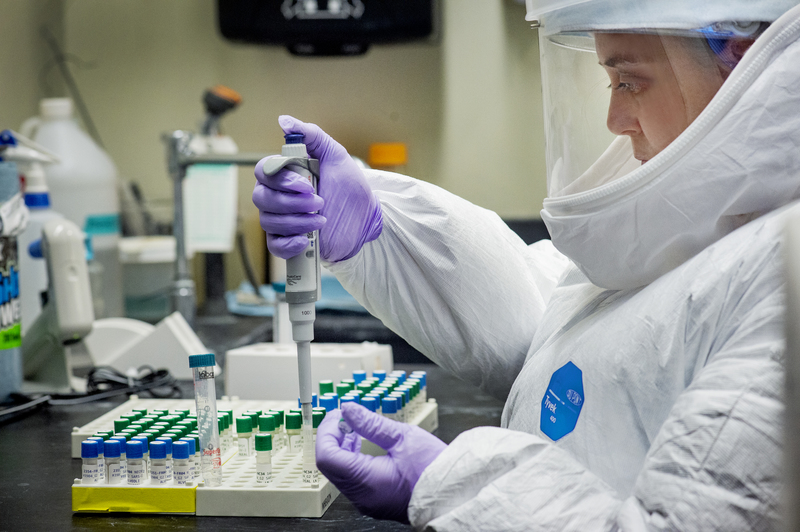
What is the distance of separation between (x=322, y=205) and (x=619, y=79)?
1.19 ft

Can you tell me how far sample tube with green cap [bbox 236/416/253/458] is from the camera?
3.13 ft

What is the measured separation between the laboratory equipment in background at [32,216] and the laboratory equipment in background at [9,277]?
0.13m

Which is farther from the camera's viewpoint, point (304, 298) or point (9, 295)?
point (9, 295)

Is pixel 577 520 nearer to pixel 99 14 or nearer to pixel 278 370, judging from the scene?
pixel 278 370

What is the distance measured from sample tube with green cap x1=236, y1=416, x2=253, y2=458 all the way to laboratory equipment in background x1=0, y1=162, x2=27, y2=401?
2.01 ft

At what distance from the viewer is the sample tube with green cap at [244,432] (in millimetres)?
954

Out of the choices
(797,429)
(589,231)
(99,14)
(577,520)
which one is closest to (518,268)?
(589,231)

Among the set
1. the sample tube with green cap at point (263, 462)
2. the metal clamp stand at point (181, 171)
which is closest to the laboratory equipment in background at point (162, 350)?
the metal clamp stand at point (181, 171)

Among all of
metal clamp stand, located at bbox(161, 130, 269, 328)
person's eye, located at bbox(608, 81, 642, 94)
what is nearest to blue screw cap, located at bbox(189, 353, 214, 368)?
person's eye, located at bbox(608, 81, 642, 94)

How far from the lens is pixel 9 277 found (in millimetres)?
1326

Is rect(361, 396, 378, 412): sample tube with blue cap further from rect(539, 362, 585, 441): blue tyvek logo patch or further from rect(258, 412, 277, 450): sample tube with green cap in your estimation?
rect(539, 362, 585, 441): blue tyvek logo patch

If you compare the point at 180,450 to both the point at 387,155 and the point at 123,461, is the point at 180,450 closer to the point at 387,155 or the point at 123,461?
the point at 123,461

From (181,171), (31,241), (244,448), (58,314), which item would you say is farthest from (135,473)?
(181,171)

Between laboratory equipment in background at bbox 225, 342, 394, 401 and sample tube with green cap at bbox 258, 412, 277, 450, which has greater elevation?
sample tube with green cap at bbox 258, 412, 277, 450
